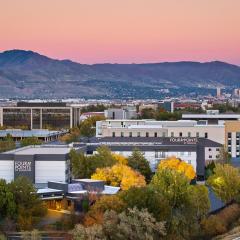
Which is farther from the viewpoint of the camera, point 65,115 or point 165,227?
point 65,115

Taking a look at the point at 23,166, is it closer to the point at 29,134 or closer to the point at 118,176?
the point at 118,176

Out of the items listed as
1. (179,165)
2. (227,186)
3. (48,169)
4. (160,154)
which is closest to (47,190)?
(48,169)

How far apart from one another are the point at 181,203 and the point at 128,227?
408 cm

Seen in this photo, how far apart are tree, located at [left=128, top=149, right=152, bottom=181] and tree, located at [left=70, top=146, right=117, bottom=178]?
84 centimetres

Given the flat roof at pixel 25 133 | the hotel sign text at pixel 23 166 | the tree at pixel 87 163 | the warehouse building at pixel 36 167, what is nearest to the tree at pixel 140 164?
the tree at pixel 87 163

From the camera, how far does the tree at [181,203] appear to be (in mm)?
24281

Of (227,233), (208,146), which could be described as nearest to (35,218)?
(227,233)

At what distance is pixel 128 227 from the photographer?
2238 centimetres

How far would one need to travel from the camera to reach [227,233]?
2423 cm

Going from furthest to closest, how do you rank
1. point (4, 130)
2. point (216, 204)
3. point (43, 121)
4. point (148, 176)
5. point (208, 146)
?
point (43, 121)
point (4, 130)
point (208, 146)
point (148, 176)
point (216, 204)

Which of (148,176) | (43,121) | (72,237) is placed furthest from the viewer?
(43,121)

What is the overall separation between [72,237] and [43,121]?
176 ft

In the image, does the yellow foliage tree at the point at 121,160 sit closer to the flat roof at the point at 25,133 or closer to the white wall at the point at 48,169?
the white wall at the point at 48,169

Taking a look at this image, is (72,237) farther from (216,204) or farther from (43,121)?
(43,121)
